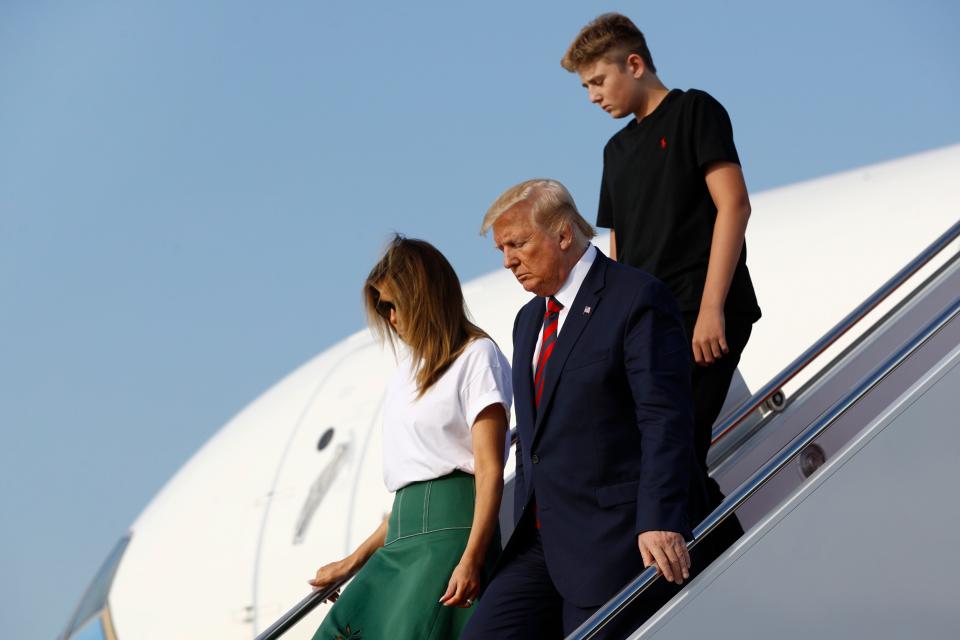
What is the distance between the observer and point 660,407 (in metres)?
2.66

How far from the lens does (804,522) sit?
2779 millimetres

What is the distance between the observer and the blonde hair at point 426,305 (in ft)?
11.3

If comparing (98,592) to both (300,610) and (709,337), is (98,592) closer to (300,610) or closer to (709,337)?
(300,610)

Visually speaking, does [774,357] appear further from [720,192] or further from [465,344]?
[465,344]

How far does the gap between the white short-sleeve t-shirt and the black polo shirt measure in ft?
2.20

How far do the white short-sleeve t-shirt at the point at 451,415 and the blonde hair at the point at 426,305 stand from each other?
5 cm

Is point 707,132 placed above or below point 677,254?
above

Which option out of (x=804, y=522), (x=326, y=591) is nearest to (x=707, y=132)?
A: (x=804, y=522)

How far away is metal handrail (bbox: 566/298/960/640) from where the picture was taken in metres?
2.66

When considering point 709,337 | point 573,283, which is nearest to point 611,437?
point 573,283

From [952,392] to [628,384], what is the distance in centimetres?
88

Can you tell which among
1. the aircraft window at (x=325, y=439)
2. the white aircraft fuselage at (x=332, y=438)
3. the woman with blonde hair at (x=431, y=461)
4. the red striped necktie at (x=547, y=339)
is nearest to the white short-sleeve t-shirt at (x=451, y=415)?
the woman with blonde hair at (x=431, y=461)

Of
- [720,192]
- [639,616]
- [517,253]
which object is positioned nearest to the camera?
[639,616]

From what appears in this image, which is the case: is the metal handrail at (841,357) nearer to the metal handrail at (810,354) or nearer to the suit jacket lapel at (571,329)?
the metal handrail at (810,354)
